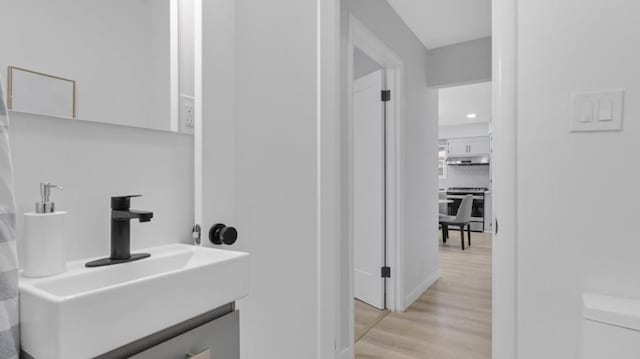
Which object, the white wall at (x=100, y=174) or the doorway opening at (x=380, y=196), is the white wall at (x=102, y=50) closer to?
the white wall at (x=100, y=174)

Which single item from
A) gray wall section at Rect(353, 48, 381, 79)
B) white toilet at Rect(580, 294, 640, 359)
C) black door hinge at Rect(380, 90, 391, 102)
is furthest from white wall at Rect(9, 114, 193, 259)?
gray wall section at Rect(353, 48, 381, 79)

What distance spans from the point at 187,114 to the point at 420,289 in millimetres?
2958

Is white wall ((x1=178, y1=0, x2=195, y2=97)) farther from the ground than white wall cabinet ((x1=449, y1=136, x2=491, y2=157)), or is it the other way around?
white wall cabinet ((x1=449, y1=136, x2=491, y2=157))

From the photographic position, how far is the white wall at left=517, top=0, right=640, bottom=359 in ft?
3.62

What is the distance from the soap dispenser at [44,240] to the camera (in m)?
0.64

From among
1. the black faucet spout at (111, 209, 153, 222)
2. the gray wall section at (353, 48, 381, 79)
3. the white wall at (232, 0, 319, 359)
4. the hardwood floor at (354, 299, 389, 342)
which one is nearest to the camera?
the black faucet spout at (111, 209, 153, 222)

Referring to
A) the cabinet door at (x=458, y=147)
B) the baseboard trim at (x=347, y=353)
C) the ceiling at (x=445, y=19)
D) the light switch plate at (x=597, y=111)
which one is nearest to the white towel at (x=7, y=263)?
the light switch plate at (x=597, y=111)

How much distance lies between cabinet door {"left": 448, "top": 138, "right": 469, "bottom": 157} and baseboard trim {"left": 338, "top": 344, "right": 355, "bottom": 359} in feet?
22.4

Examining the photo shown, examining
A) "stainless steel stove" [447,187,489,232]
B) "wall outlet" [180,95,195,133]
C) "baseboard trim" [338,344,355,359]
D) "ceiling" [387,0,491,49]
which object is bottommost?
"baseboard trim" [338,344,355,359]

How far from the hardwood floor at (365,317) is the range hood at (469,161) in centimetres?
584

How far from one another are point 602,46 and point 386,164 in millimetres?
1873

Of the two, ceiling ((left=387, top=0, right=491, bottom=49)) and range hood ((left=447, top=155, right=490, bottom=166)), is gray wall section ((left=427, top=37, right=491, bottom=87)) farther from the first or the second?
range hood ((left=447, top=155, right=490, bottom=166))

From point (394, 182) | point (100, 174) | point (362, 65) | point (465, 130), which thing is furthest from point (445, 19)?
point (465, 130)

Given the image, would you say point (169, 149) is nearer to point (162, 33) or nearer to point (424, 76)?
point (162, 33)
